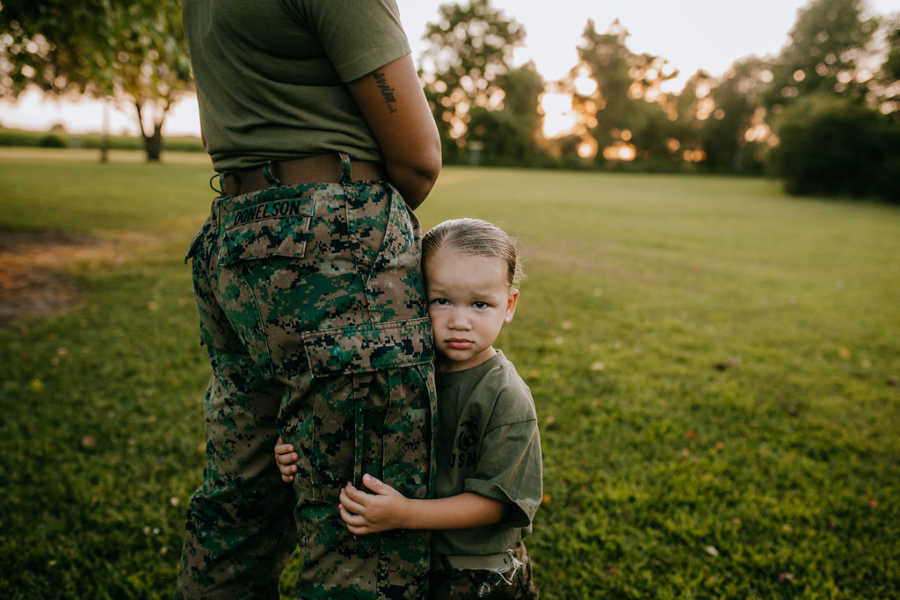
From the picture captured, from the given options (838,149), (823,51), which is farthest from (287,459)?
(823,51)

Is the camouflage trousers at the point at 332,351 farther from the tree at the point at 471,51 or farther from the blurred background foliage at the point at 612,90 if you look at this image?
the tree at the point at 471,51

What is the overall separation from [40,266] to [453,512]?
26.4 ft

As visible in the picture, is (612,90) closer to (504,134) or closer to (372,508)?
(504,134)

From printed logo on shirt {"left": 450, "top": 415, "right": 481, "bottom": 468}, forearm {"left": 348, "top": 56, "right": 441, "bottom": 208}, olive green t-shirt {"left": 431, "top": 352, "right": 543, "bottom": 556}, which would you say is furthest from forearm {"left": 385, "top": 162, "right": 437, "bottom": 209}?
→ printed logo on shirt {"left": 450, "top": 415, "right": 481, "bottom": 468}

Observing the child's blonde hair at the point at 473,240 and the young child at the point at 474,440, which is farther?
the child's blonde hair at the point at 473,240

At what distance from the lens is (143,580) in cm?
237

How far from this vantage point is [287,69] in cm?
129

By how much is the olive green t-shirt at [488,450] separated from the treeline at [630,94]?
40314mm

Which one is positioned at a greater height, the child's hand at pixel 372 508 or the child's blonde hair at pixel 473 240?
the child's blonde hair at pixel 473 240

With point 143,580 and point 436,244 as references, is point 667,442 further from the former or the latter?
point 143,580

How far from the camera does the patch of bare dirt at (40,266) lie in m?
5.77

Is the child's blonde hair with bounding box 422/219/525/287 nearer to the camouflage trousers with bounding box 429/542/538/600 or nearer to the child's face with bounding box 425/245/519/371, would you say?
the child's face with bounding box 425/245/519/371

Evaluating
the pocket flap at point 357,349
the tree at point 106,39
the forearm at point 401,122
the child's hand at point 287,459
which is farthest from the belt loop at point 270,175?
the tree at point 106,39

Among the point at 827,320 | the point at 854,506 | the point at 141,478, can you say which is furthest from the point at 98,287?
the point at 827,320
